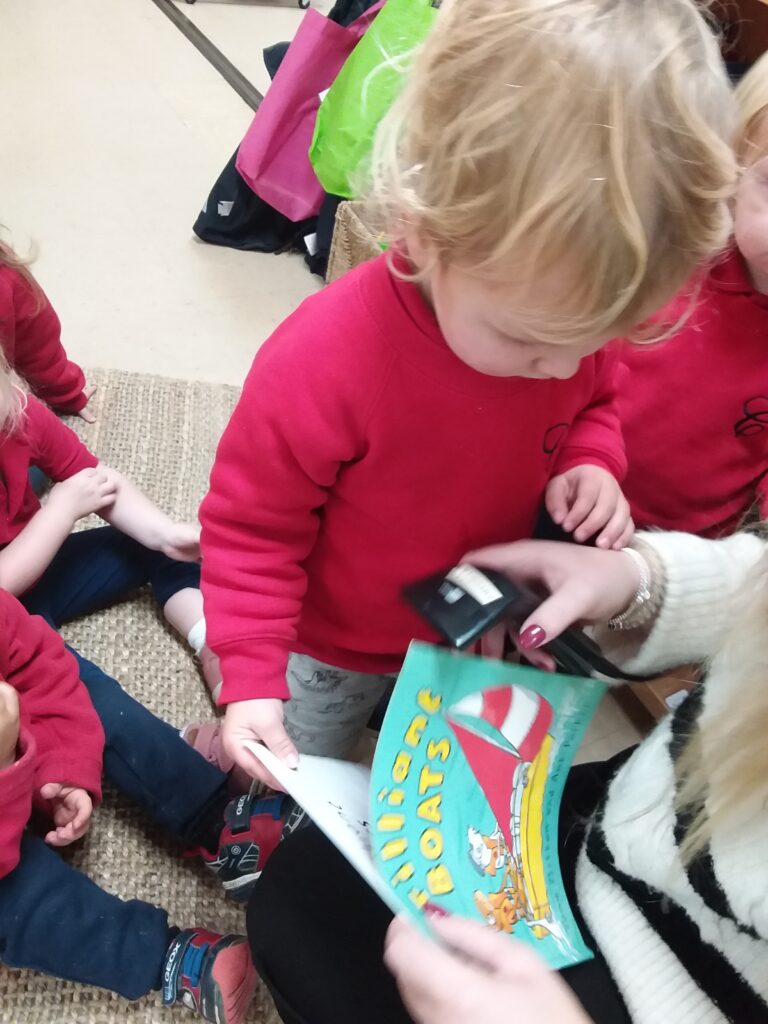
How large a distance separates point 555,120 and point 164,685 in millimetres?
886

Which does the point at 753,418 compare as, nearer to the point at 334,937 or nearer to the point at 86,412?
the point at 334,937

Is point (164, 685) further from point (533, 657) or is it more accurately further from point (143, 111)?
point (143, 111)

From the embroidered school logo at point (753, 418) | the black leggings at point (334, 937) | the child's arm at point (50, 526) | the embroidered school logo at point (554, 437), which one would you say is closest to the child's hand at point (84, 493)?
the child's arm at point (50, 526)

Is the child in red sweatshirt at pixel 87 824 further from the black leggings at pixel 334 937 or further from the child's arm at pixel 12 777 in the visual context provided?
the black leggings at pixel 334 937

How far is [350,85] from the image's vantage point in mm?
1377

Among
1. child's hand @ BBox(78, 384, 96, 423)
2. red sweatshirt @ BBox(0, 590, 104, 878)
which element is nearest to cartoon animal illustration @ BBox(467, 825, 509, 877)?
red sweatshirt @ BBox(0, 590, 104, 878)

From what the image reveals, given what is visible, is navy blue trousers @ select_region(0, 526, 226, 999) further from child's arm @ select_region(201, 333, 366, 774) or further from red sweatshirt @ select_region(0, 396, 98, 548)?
child's arm @ select_region(201, 333, 366, 774)

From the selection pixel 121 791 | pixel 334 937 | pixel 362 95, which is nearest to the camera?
pixel 334 937

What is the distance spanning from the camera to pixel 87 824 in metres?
0.89

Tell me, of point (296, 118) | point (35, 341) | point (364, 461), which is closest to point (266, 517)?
point (364, 461)

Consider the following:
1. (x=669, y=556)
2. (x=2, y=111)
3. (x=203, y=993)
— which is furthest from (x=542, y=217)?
(x=2, y=111)

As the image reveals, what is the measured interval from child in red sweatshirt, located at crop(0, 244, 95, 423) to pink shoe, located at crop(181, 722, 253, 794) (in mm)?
549

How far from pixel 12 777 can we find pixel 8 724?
0.17 ft

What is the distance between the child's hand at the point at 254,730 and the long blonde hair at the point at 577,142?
362 mm
